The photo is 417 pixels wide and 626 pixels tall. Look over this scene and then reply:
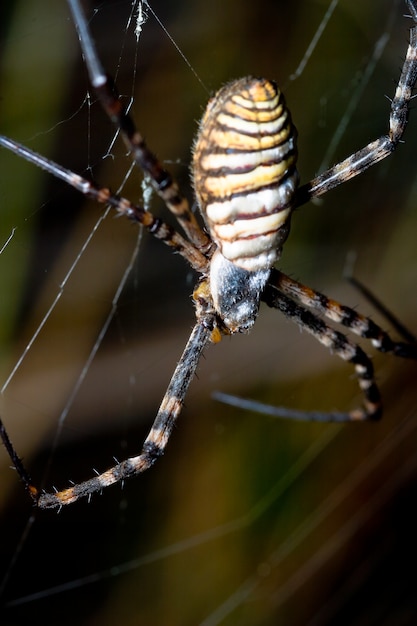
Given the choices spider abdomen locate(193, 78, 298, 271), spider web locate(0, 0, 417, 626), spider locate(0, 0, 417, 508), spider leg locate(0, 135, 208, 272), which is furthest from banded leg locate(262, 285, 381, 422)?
spider web locate(0, 0, 417, 626)

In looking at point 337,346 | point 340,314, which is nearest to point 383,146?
point 340,314

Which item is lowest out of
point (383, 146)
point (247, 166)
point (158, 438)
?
point (158, 438)

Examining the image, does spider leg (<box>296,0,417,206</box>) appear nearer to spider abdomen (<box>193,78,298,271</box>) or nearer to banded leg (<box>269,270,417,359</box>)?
spider abdomen (<box>193,78,298,271</box>)

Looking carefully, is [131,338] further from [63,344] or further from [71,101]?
[71,101]

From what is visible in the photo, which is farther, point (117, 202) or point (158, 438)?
point (158, 438)

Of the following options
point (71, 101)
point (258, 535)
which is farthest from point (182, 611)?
point (71, 101)

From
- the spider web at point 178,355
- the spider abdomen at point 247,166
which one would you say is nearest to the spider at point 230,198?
the spider abdomen at point 247,166

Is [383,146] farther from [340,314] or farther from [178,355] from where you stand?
[178,355]

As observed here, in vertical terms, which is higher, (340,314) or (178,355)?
Result: (340,314)
